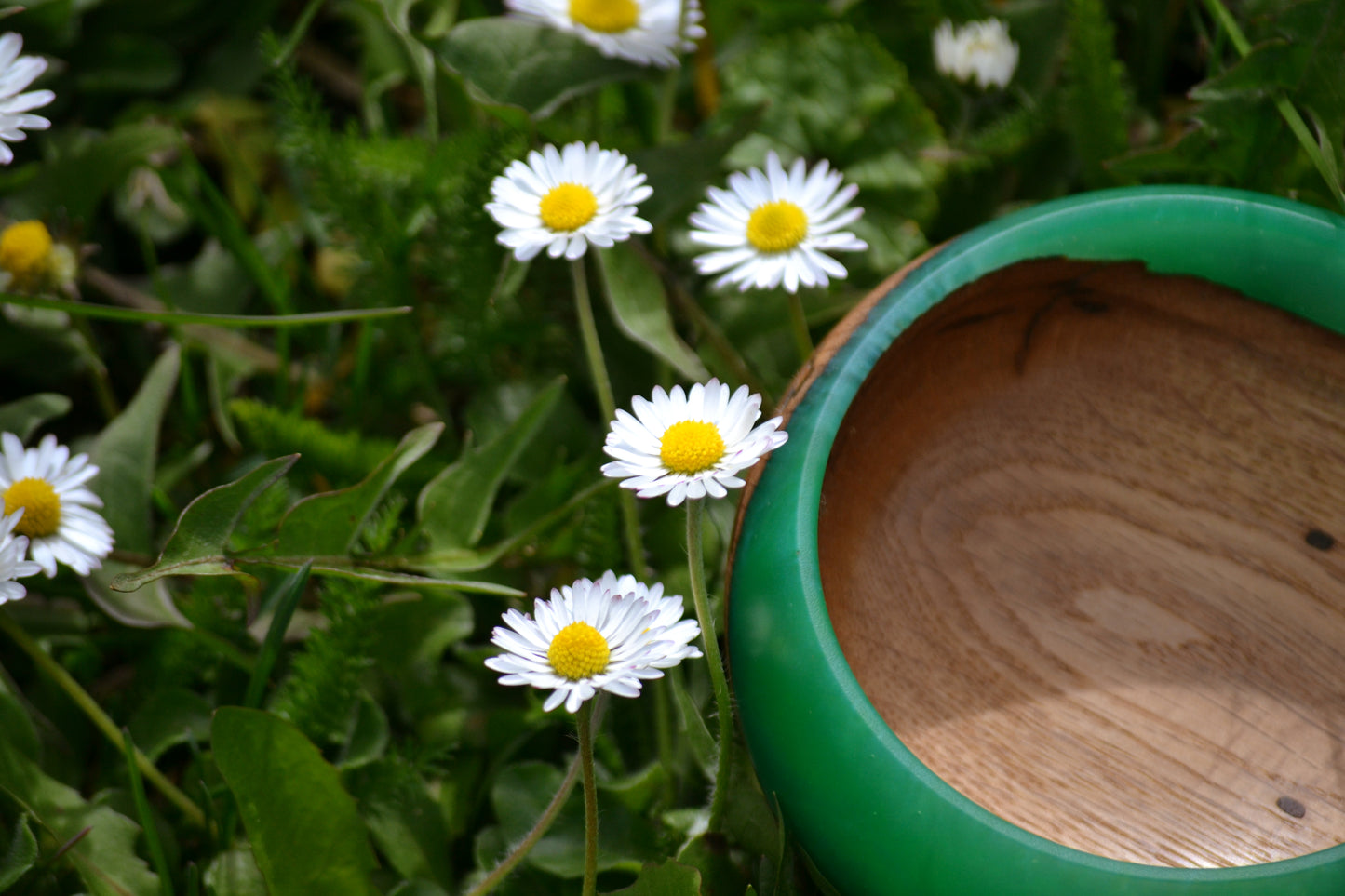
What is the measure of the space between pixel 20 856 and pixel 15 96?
0.45m

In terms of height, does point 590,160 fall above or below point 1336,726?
above

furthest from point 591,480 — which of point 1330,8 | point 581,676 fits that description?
point 1330,8

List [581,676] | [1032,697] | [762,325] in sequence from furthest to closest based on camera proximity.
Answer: [762,325] < [1032,697] < [581,676]

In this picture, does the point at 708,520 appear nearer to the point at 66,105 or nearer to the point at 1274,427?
the point at 1274,427

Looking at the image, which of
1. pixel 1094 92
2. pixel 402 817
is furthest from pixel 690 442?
pixel 1094 92

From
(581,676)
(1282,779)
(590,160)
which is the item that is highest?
(590,160)

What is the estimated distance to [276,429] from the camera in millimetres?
812

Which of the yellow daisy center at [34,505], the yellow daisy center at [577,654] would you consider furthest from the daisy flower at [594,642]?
the yellow daisy center at [34,505]

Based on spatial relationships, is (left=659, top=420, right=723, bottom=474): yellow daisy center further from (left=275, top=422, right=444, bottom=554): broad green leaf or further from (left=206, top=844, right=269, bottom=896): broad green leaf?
(left=206, top=844, right=269, bottom=896): broad green leaf

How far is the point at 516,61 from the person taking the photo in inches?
33.5

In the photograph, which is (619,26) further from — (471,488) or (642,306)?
(471,488)

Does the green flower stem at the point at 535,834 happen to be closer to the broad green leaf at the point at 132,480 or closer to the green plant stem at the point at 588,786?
the green plant stem at the point at 588,786

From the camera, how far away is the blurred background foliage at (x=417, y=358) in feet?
2.26

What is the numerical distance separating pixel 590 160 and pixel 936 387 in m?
0.26
